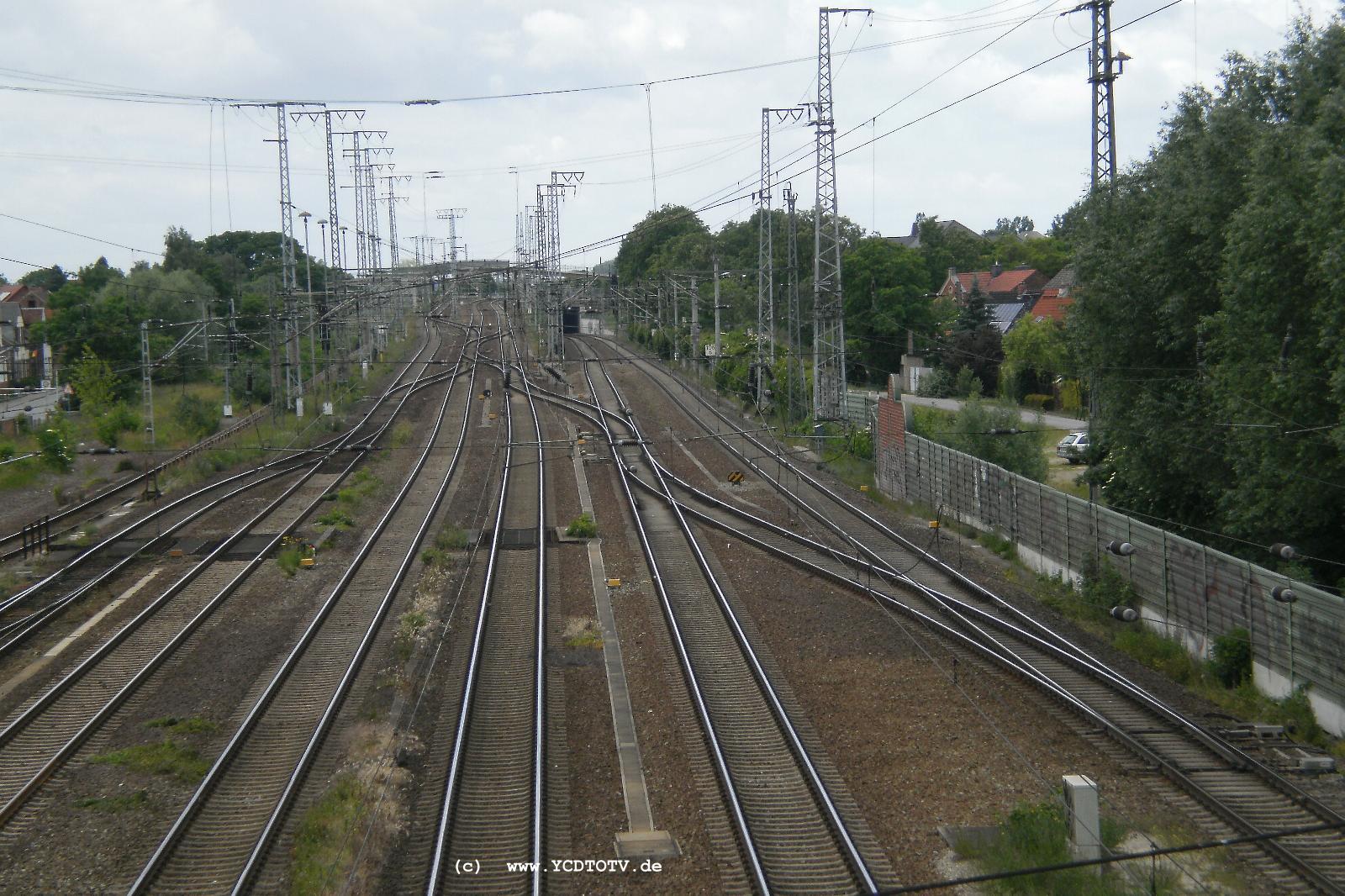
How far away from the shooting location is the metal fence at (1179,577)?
402 inches

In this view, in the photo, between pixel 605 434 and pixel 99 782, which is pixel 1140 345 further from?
pixel 605 434

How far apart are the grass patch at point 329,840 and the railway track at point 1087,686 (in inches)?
A: 234

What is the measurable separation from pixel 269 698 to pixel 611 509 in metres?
10.8

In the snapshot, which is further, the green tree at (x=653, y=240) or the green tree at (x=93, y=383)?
the green tree at (x=653, y=240)

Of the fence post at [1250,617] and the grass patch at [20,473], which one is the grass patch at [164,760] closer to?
the fence post at [1250,617]

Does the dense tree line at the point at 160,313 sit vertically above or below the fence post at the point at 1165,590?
above

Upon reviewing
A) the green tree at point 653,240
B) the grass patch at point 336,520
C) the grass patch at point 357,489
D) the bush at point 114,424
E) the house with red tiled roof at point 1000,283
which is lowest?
the grass patch at point 336,520

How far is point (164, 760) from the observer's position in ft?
29.9

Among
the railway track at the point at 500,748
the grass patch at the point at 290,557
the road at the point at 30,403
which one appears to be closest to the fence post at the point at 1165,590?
the railway track at the point at 500,748

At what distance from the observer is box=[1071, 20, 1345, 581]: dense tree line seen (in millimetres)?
11570

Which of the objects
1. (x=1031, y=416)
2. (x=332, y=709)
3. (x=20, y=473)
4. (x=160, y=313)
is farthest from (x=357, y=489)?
(x=160, y=313)

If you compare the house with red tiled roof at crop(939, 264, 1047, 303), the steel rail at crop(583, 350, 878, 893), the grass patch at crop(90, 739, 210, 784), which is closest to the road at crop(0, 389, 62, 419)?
the steel rail at crop(583, 350, 878, 893)

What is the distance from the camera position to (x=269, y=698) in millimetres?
10648

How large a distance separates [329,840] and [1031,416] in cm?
3251
